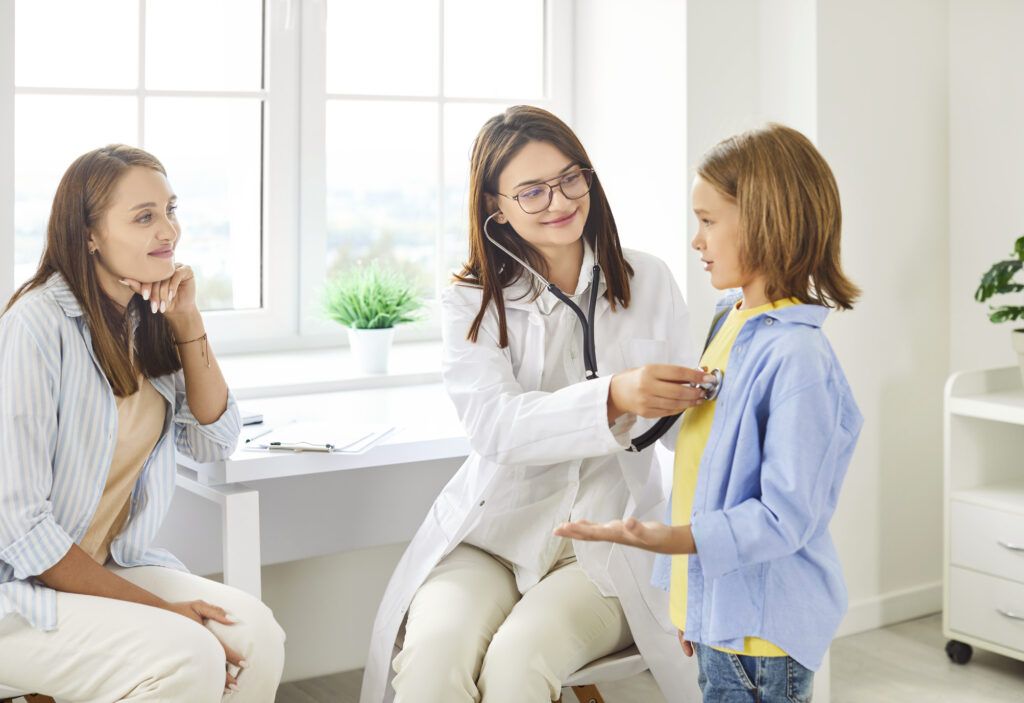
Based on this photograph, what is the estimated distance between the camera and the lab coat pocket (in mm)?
1698

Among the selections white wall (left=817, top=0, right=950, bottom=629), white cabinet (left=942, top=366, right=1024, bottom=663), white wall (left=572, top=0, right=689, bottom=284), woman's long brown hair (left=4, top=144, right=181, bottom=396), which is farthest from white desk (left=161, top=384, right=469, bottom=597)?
white cabinet (left=942, top=366, right=1024, bottom=663)

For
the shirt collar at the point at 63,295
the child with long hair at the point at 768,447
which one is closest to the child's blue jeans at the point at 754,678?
the child with long hair at the point at 768,447

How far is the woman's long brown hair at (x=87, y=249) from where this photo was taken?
5.15 ft

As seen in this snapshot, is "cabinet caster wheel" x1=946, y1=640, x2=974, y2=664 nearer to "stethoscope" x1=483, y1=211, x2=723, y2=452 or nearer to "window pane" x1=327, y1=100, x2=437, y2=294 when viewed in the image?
"stethoscope" x1=483, y1=211, x2=723, y2=452

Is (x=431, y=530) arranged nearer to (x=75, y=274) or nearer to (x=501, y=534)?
(x=501, y=534)

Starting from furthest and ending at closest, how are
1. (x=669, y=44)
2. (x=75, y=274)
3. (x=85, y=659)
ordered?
(x=669, y=44) < (x=75, y=274) < (x=85, y=659)

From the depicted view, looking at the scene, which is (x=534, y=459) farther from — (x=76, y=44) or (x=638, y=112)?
(x=76, y=44)

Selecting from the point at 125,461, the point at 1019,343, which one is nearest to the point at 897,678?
the point at 1019,343

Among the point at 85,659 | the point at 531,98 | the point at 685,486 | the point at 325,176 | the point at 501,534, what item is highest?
the point at 531,98

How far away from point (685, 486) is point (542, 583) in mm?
399

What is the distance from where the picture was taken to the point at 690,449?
1.34 m

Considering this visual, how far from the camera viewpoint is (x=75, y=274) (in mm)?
1567

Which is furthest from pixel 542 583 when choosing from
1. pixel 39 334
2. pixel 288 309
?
pixel 288 309

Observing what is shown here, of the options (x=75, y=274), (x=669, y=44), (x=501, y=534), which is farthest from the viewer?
(x=669, y=44)
